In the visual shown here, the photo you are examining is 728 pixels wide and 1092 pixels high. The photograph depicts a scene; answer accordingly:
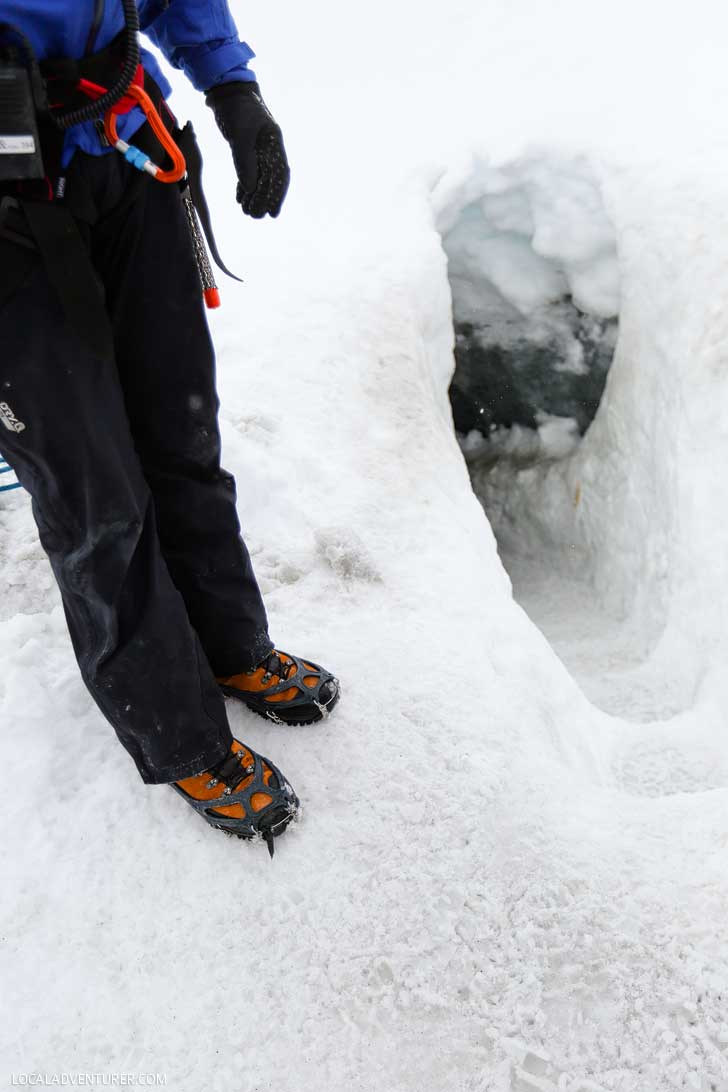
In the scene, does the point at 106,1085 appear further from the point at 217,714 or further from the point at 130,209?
the point at 130,209

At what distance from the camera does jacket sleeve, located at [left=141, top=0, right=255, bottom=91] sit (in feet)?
4.46

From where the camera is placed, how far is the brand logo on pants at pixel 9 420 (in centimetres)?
112

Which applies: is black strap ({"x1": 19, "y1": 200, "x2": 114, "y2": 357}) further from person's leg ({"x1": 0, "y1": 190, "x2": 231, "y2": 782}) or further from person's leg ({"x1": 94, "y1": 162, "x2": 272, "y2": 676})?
person's leg ({"x1": 94, "y1": 162, "x2": 272, "y2": 676})

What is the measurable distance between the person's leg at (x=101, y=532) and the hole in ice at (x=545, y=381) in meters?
1.86

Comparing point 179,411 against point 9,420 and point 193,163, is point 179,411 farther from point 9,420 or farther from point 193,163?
point 193,163

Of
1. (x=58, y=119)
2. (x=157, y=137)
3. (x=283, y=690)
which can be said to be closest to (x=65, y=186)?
(x=58, y=119)

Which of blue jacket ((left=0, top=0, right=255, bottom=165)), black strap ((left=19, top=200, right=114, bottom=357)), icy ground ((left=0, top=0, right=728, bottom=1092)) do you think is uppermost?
blue jacket ((left=0, top=0, right=255, bottom=165))

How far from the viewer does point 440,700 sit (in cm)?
173

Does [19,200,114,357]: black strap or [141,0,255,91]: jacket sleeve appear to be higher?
[141,0,255,91]: jacket sleeve

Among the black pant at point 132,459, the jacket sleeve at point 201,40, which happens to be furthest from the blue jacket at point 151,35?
the black pant at point 132,459

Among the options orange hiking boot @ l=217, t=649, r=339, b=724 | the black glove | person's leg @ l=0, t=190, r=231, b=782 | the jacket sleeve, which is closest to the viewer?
person's leg @ l=0, t=190, r=231, b=782

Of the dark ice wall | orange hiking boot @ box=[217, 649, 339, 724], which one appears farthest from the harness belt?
the dark ice wall

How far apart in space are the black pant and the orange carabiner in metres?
0.04

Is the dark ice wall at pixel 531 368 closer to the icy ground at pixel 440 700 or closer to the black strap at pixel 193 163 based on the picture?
the icy ground at pixel 440 700
